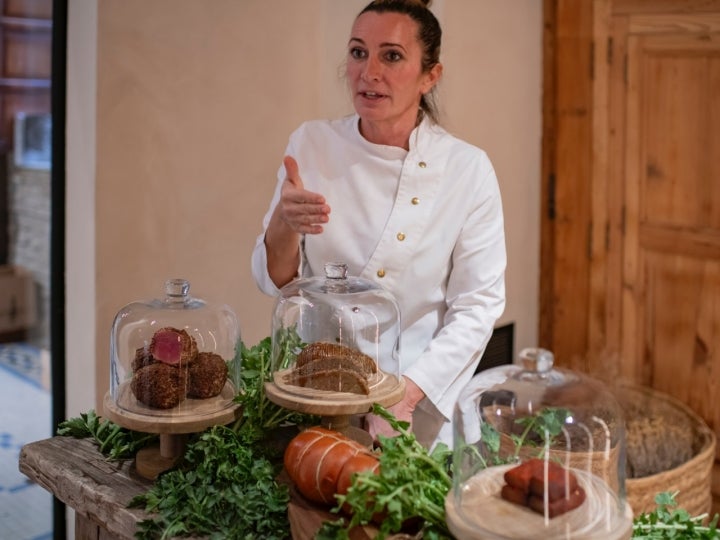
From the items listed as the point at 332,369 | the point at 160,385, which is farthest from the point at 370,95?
the point at 160,385

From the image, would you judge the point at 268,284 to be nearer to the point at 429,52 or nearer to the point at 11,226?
the point at 429,52

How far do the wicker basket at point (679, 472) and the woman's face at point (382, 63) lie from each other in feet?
4.39

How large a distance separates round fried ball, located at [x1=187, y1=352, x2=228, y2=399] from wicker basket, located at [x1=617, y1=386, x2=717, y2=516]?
150 cm

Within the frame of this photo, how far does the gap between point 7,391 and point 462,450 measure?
1774mm

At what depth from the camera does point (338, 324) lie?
1.66m

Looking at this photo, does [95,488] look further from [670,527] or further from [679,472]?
[679,472]

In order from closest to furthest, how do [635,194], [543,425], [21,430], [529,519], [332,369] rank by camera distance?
1. [529,519]
2. [543,425]
3. [332,369]
4. [21,430]
5. [635,194]

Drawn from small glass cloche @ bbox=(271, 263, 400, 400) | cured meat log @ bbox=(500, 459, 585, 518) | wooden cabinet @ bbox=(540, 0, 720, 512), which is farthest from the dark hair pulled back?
wooden cabinet @ bbox=(540, 0, 720, 512)

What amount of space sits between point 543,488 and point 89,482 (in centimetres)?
78

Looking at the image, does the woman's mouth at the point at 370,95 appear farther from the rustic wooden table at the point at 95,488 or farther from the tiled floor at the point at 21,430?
the tiled floor at the point at 21,430

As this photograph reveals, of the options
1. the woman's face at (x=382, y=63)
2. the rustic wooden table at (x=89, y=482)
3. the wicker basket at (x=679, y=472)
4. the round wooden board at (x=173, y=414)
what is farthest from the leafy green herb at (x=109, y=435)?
the wicker basket at (x=679, y=472)

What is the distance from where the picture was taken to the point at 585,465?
4.03 ft

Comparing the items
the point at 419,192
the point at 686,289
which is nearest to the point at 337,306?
the point at 419,192

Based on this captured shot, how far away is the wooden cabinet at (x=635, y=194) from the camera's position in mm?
3340
